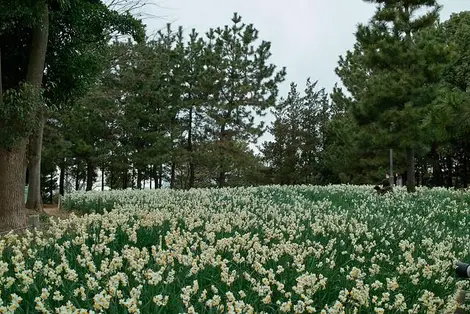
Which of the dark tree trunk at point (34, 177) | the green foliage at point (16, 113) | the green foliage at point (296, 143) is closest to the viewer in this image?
the green foliage at point (16, 113)

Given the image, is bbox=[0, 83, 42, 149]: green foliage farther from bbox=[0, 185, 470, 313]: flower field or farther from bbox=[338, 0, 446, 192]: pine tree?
bbox=[338, 0, 446, 192]: pine tree

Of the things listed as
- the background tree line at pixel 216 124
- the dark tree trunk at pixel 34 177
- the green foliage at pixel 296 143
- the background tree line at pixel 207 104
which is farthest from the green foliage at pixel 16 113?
the green foliage at pixel 296 143

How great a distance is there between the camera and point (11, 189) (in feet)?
33.0

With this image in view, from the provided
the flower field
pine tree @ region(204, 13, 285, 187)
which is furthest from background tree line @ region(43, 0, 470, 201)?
the flower field

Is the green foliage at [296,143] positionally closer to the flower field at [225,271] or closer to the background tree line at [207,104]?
the background tree line at [207,104]

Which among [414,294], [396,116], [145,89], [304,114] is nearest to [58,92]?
[414,294]

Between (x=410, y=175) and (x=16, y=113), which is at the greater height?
(x=16, y=113)

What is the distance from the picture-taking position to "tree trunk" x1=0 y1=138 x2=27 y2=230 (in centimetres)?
995

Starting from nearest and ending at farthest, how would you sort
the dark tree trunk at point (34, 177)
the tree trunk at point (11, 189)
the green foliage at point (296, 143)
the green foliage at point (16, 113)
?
1. the green foliage at point (16, 113)
2. the tree trunk at point (11, 189)
3. the dark tree trunk at point (34, 177)
4. the green foliage at point (296, 143)

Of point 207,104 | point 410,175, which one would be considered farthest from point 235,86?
point 410,175

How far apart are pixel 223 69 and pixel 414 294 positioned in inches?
1067

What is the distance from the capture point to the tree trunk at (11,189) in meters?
9.95

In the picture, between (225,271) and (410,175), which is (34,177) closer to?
(225,271)

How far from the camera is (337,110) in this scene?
39.8 m
